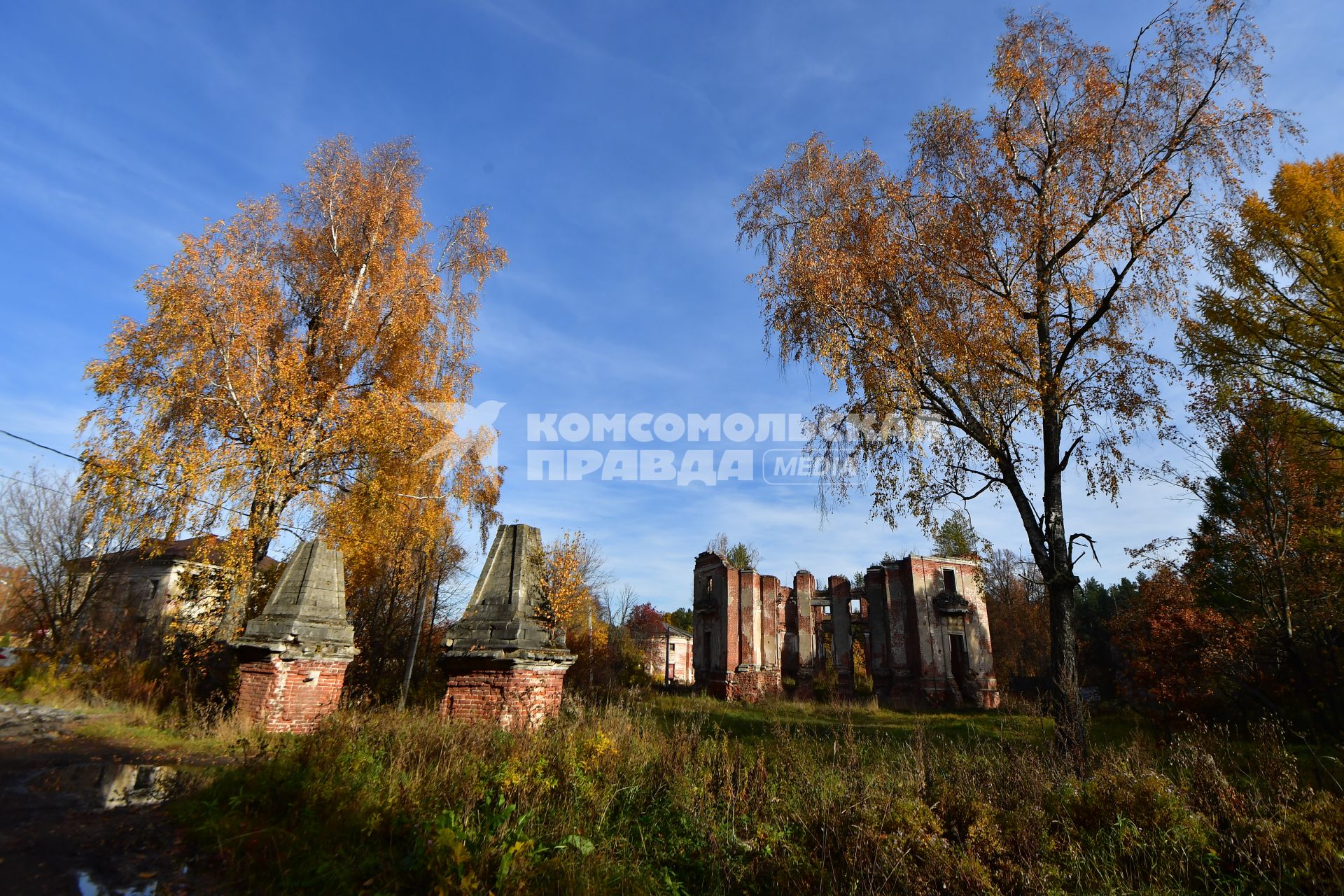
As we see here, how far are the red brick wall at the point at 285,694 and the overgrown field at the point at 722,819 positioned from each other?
2.36 meters

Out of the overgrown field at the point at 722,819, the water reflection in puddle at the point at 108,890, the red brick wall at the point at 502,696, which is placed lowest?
the water reflection in puddle at the point at 108,890

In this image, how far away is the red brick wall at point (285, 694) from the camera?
8656mm

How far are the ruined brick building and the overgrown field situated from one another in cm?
2086

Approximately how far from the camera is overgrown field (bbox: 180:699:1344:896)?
13.1ft

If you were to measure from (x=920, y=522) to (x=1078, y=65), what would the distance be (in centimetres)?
856

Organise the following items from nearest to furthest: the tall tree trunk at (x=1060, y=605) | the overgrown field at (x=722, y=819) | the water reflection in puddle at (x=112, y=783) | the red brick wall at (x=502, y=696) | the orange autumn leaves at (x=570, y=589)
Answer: the overgrown field at (x=722, y=819), the water reflection in puddle at (x=112, y=783), the red brick wall at (x=502, y=696), the tall tree trunk at (x=1060, y=605), the orange autumn leaves at (x=570, y=589)

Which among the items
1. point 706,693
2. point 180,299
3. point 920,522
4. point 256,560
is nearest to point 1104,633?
point 706,693

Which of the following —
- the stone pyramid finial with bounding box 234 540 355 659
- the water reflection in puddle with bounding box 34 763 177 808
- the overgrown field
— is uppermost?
Result: the stone pyramid finial with bounding box 234 540 355 659

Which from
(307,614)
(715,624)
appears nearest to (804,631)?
(715,624)

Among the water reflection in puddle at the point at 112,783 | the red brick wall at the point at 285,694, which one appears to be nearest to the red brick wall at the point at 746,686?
the red brick wall at the point at 285,694

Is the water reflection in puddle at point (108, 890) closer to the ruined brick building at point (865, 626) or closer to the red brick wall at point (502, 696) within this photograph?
the red brick wall at point (502, 696)

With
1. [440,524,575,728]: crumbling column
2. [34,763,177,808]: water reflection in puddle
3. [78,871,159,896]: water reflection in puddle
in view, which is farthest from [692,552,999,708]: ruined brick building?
[78,871,159,896]: water reflection in puddle

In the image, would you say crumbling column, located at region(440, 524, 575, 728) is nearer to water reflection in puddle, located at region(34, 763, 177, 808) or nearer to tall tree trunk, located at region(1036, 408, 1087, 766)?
water reflection in puddle, located at region(34, 763, 177, 808)

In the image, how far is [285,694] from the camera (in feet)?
28.8
